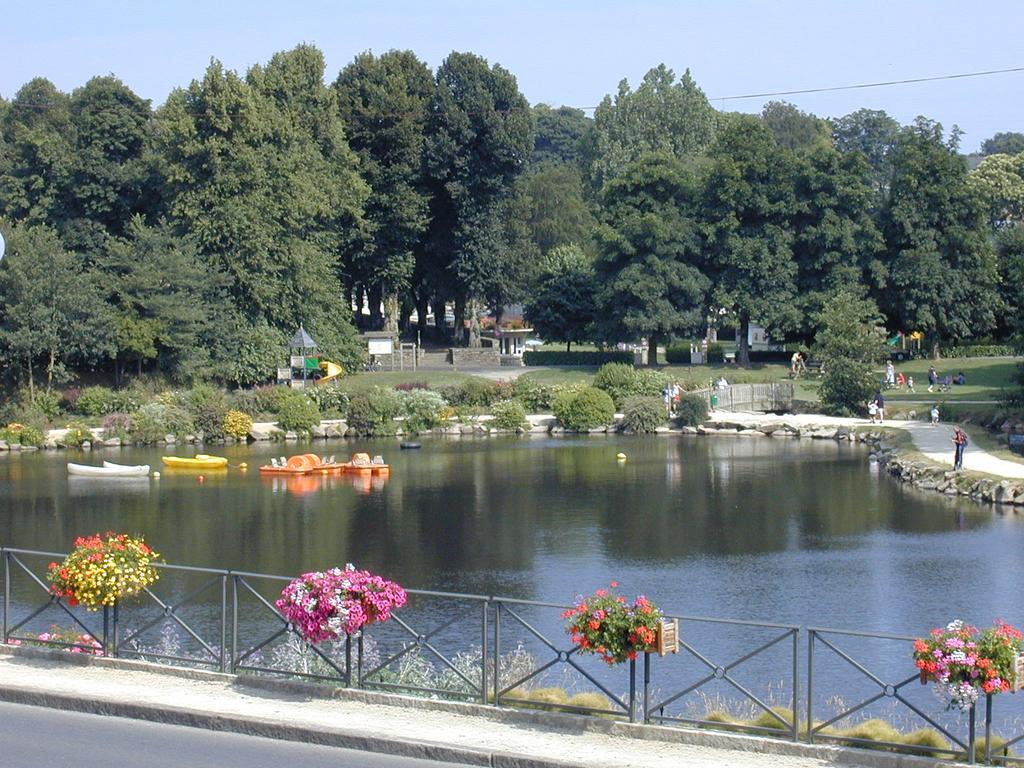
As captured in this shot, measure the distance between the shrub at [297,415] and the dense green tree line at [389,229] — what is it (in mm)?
6771

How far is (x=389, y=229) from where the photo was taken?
8025cm

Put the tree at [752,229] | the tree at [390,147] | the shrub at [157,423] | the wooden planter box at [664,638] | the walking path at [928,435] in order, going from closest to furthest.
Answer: the wooden planter box at [664,638] → the walking path at [928,435] → the shrub at [157,423] → the tree at [752,229] → the tree at [390,147]

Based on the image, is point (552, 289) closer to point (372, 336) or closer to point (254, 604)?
point (372, 336)

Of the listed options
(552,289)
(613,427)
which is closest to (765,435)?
(613,427)

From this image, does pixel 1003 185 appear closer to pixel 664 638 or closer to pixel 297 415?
pixel 297 415

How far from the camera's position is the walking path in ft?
152

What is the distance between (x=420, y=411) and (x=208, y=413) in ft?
31.8

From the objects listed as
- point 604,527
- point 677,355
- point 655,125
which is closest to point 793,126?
point 655,125

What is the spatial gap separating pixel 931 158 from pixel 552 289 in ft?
76.1

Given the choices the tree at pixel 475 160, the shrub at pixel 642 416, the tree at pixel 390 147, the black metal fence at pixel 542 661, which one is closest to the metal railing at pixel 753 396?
the shrub at pixel 642 416

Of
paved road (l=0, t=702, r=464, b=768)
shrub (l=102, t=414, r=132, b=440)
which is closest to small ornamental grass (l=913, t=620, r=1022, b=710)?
paved road (l=0, t=702, r=464, b=768)

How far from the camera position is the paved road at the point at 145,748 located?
509 inches

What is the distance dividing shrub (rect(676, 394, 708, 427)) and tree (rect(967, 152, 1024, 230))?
43611mm

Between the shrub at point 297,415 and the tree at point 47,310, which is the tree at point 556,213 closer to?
the shrub at point 297,415
